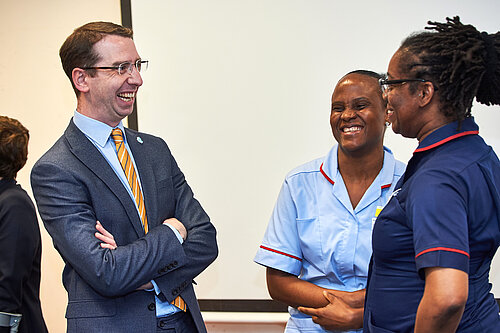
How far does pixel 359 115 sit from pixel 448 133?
2.19ft

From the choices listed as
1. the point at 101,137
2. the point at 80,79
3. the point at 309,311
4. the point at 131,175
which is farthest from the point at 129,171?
the point at 309,311

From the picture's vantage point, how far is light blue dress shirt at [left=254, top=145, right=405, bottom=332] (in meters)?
2.00

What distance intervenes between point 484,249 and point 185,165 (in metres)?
1.98

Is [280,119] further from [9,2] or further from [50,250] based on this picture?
[9,2]

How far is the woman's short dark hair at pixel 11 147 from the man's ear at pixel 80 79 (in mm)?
731

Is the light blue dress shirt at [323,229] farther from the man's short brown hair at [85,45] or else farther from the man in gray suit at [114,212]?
the man's short brown hair at [85,45]

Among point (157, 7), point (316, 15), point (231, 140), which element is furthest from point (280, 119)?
point (157, 7)

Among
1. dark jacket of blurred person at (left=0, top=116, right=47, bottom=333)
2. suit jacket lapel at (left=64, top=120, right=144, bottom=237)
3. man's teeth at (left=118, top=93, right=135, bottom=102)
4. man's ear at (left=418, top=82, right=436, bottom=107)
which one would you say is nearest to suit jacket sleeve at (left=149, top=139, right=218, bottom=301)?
suit jacket lapel at (left=64, top=120, right=144, bottom=237)

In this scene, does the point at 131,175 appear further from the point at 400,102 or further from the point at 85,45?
the point at 400,102

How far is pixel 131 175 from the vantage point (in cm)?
187

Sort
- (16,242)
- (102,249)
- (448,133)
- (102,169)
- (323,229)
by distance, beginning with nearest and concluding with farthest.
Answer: (448,133) → (102,249) → (102,169) → (323,229) → (16,242)

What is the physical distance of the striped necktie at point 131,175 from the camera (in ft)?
6.02

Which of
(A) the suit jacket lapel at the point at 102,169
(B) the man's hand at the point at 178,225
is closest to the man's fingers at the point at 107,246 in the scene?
(A) the suit jacket lapel at the point at 102,169

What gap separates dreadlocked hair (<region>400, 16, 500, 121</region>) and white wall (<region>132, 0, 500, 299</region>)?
1499mm
